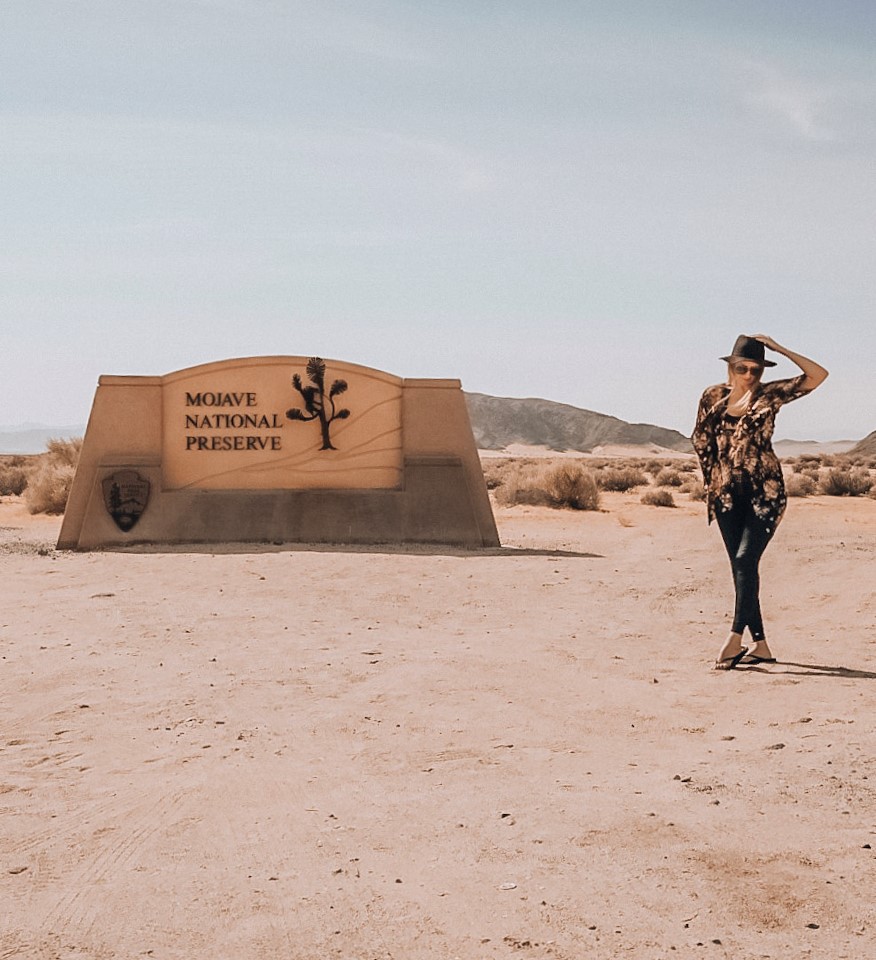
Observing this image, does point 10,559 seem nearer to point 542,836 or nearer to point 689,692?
point 689,692

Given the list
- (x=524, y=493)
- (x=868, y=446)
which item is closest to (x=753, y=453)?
(x=524, y=493)

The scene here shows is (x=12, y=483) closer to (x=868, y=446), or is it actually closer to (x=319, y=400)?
(x=319, y=400)

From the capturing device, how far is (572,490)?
24.5m

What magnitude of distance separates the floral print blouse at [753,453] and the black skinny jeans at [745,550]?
0.05 metres

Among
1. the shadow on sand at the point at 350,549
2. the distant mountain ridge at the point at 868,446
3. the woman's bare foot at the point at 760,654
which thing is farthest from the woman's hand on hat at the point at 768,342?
the distant mountain ridge at the point at 868,446

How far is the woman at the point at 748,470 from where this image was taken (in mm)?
7172

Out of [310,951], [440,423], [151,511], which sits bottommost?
[310,951]

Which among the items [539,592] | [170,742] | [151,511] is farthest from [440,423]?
[170,742]

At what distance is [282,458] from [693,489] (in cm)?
1772

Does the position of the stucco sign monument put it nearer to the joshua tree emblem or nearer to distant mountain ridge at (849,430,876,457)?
the joshua tree emblem

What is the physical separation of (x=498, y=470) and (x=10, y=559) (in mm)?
28187

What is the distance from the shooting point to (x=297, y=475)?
1548 cm

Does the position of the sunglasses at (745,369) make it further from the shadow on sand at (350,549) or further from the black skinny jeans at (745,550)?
the shadow on sand at (350,549)

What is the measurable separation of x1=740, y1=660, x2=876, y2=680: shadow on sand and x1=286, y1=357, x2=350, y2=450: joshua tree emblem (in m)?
9.16
